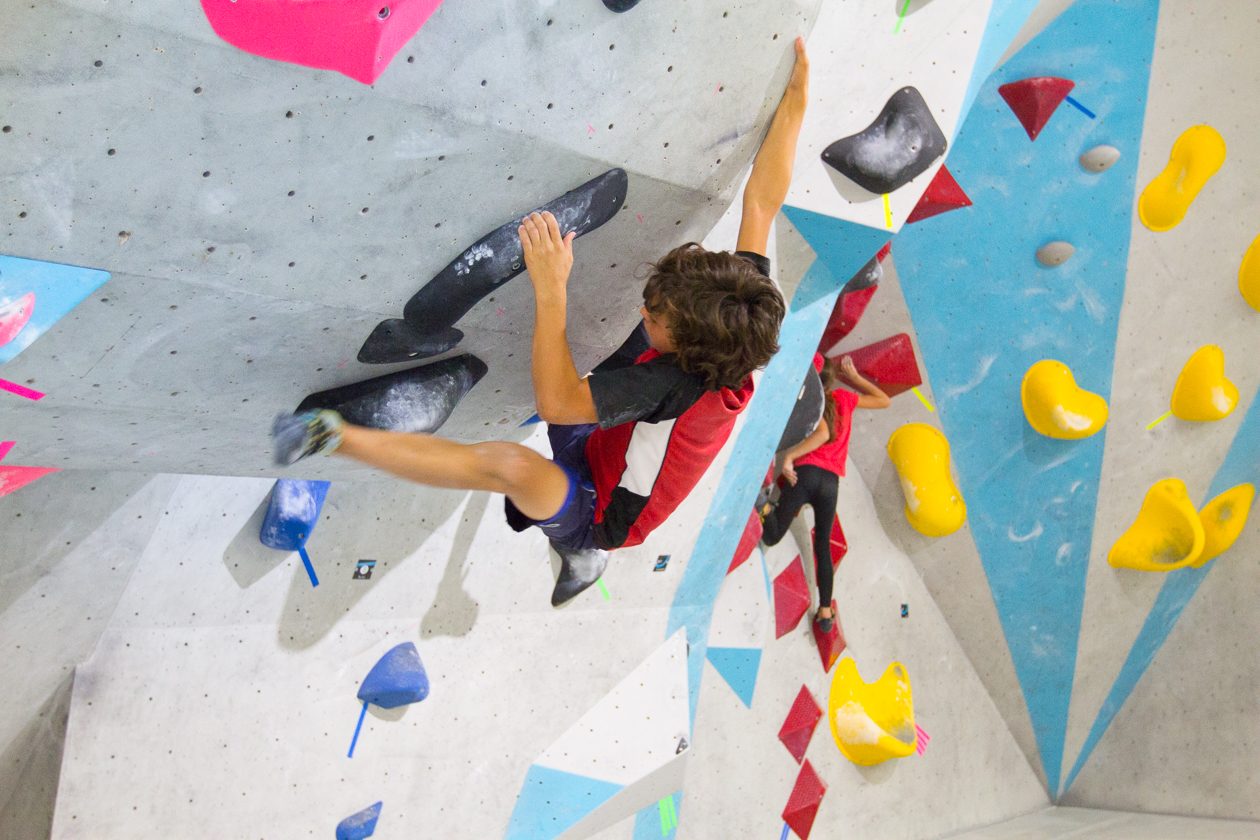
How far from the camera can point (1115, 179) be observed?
2.98m

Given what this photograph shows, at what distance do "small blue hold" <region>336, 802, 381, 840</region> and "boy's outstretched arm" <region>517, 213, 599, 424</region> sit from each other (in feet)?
3.41

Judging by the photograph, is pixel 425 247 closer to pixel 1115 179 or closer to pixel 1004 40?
pixel 1004 40

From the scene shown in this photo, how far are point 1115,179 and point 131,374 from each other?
260 centimetres

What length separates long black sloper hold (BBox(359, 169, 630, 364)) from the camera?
1548mm

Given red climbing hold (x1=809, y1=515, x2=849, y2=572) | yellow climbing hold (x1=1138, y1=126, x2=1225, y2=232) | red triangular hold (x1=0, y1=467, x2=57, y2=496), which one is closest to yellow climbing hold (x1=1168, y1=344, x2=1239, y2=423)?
yellow climbing hold (x1=1138, y1=126, x2=1225, y2=232)

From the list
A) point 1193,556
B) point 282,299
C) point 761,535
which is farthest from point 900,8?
point 1193,556

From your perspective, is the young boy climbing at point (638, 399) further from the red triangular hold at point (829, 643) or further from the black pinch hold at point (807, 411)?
the red triangular hold at point (829, 643)

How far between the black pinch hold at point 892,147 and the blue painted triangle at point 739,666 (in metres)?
1.50

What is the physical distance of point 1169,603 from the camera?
11.5ft

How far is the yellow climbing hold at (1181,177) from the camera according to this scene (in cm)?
290

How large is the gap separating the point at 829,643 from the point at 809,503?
466mm

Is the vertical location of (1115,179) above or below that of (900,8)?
below

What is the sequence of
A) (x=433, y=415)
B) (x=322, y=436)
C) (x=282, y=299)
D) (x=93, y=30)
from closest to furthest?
1. (x=93, y=30)
2. (x=282, y=299)
3. (x=322, y=436)
4. (x=433, y=415)

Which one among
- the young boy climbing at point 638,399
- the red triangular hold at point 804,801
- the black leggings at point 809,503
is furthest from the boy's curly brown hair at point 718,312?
the red triangular hold at point 804,801
